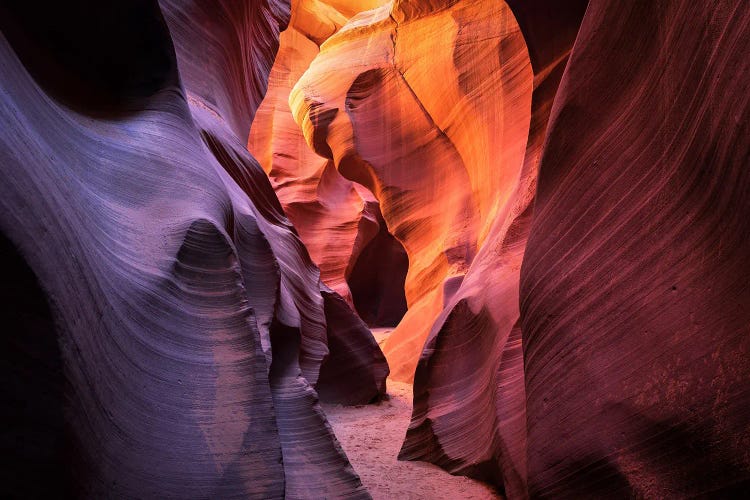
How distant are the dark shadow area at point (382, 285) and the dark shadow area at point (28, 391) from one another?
51.7 ft

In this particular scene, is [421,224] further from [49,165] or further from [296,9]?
[296,9]

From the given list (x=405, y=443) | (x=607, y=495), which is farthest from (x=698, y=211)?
(x=405, y=443)

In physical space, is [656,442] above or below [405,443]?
above

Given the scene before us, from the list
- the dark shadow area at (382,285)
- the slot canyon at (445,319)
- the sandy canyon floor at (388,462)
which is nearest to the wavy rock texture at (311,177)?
the dark shadow area at (382,285)

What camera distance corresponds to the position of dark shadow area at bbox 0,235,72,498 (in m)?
1.32

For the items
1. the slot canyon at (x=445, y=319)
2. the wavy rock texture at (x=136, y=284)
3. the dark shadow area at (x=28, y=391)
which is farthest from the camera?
the slot canyon at (x=445, y=319)

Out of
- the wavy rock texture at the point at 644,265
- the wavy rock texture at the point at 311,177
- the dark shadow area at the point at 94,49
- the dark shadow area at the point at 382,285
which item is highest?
the dark shadow area at the point at 94,49

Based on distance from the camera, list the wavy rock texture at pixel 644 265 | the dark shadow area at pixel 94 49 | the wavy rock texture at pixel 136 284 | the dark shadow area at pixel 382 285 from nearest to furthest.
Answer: the wavy rock texture at pixel 136 284 < the wavy rock texture at pixel 644 265 < the dark shadow area at pixel 94 49 < the dark shadow area at pixel 382 285

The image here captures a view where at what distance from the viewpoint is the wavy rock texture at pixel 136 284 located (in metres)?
1.47

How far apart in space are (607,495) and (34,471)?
7.02 ft

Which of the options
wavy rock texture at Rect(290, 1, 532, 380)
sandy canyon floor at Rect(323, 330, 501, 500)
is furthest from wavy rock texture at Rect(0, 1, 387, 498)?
wavy rock texture at Rect(290, 1, 532, 380)

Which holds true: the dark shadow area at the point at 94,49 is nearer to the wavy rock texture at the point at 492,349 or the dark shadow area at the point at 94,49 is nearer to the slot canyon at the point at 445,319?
the slot canyon at the point at 445,319

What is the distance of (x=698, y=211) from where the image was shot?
6.83 feet

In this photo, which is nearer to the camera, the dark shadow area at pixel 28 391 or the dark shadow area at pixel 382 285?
the dark shadow area at pixel 28 391
